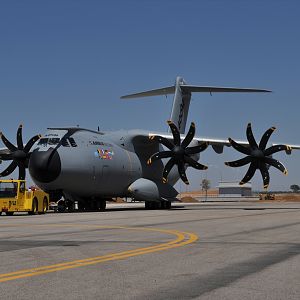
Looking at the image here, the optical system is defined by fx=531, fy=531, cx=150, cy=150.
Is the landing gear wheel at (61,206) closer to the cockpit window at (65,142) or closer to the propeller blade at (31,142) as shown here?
the propeller blade at (31,142)

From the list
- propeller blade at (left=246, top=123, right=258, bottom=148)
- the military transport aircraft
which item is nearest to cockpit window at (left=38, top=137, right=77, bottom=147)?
the military transport aircraft

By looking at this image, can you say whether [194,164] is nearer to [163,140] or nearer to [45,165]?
[163,140]

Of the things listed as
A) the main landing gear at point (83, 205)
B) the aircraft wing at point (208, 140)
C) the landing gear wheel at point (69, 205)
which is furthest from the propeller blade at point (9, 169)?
the aircraft wing at point (208, 140)


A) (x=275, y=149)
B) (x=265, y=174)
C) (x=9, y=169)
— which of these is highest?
(x=275, y=149)

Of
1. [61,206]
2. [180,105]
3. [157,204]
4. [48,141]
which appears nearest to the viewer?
[48,141]

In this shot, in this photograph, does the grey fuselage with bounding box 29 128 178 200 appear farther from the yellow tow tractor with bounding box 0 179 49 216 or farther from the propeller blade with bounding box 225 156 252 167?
the propeller blade with bounding box 225 156 252 167

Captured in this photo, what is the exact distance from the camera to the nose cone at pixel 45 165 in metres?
31.1

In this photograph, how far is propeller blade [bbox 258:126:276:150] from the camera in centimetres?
3569

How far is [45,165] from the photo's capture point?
3103cm

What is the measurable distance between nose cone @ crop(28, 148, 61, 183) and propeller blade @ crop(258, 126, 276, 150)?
14.1 metres

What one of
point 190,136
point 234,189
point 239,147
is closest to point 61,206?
point 190,136

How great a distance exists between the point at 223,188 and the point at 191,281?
152m

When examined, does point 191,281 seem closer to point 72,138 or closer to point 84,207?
point 72,138

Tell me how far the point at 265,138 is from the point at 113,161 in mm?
10482
